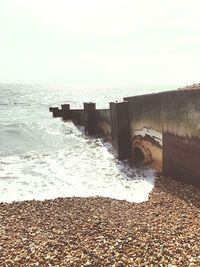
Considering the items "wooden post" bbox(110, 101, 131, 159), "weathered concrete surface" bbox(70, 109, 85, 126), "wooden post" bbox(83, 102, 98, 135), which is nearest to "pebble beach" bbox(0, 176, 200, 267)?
"wooden post" bbox(110, 101, 131, 159)

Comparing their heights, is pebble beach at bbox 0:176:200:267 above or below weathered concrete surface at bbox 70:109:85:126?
below

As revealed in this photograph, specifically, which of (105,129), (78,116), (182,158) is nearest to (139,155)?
(182,158)

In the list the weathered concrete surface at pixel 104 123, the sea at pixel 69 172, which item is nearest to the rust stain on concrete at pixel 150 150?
the sea at pixel 69 172

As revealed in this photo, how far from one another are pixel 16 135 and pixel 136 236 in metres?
15.1

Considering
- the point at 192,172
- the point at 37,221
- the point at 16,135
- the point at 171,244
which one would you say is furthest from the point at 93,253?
the point at 16,135

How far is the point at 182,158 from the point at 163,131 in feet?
3.81

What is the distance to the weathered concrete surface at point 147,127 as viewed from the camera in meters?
9.05

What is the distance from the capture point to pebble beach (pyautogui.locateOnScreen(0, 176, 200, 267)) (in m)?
4.63

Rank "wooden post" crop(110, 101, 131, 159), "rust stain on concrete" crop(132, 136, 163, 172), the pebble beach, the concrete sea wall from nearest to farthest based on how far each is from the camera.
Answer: the pebble beach
the concrete sea wall
"rust stain on concrete" crop(132, 136, 163, 172)
"wooden post" crop(110, 101, 131, 159)

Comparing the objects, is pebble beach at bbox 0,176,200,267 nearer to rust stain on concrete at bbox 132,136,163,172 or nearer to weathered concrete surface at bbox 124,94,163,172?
rust stain on concrete at bbox 132,136,163,172

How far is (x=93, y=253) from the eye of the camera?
15.6 ft

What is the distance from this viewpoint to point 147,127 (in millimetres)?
9781

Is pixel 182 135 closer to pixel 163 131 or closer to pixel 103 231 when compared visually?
pixel 163 131

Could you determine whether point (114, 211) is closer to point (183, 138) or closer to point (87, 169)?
point (183, 138)
